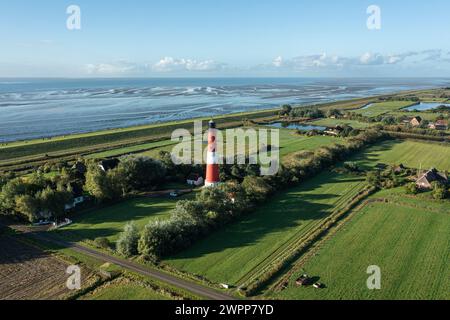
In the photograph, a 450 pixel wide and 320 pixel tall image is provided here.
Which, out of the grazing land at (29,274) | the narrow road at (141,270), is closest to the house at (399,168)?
the narrow road at (141,270)

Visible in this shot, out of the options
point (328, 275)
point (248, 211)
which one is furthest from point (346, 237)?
point (248, 211)

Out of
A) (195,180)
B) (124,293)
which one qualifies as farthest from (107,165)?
(124,293)

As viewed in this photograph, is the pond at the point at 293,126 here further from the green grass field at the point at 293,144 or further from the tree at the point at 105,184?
the tree at the point at 105,184

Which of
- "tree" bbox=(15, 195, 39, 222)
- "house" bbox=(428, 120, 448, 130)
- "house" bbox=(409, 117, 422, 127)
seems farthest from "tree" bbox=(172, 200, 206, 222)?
"house" bbox=(428, 120, 448, 130)

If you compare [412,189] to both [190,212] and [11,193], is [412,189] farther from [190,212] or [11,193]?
[11,193]

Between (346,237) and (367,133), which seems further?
(367,133)

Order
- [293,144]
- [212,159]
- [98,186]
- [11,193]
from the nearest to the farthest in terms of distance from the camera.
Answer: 1. [11,193]
2. [98,186]
3. [212,159]
4. [293,144]
